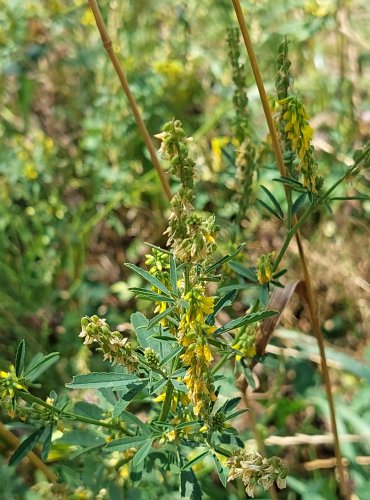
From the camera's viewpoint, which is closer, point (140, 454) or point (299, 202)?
point (140, 454)

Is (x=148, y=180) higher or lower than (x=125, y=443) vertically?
lower

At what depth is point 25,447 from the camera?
1.06 metres

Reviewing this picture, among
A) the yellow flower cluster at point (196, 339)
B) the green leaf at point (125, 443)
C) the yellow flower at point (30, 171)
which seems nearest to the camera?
the yellow flower cluster at point (196, 339)

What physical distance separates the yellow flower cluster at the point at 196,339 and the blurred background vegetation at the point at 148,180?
86 cm

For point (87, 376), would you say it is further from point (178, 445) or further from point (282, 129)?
point (282, 129)

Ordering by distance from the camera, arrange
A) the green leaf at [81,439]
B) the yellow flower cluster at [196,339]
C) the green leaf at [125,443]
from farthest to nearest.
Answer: the green leaf at [81,439], the green leaf at [125,443], the yellow flower cluster at [196,339]

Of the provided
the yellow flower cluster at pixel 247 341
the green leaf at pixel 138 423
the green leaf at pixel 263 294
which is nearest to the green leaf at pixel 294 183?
the green leaf at pixel 263 294

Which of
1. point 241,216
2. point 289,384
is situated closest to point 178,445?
point 241,216

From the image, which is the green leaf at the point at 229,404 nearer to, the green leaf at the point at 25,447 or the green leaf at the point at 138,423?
the green leaf at the point at 138,423

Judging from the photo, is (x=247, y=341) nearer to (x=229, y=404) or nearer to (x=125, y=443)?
(x=229, y=404)

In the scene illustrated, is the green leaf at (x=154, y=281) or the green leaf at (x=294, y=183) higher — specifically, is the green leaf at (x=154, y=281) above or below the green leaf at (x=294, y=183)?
below

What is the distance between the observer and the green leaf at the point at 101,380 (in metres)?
0.96

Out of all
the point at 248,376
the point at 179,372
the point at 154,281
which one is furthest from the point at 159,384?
the point at 248,376

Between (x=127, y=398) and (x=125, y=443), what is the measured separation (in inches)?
3.6
